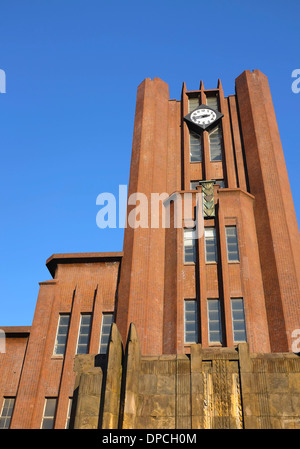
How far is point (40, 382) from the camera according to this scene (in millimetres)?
20781

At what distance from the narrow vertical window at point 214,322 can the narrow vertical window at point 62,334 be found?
23.0 ft

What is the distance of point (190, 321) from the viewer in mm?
20953

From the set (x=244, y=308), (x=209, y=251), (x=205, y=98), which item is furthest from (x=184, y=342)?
(x=205, y=98)

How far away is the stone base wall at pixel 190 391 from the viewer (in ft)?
44.0

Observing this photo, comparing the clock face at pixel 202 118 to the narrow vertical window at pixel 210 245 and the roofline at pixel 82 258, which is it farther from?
the roofline at pixel 82 258

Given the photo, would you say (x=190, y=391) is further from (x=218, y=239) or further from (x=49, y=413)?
(x=218, y=239)

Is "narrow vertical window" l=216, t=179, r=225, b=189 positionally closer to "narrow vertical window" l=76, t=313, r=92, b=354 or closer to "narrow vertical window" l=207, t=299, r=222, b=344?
"narrow vertical window" l=207, t=299, r=222, b=344

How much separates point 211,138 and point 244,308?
1337cm

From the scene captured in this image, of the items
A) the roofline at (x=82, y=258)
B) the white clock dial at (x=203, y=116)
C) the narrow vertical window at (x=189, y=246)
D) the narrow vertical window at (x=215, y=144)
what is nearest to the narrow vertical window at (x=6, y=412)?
the roofline at (x=82, y=258)

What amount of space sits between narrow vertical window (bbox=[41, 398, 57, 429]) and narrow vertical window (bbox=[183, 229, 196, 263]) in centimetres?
908

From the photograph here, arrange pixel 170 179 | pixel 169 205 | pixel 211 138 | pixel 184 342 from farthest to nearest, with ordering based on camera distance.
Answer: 1. pixel 211 138
2. pixel 170 179
3. pixel 169 205
4. pixel 184 342
